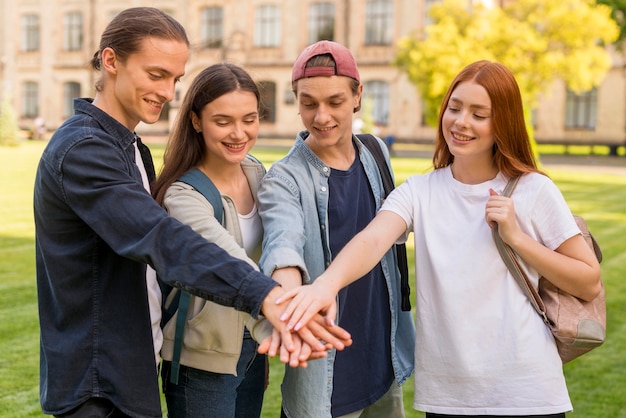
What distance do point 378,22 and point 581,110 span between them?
30.5 ft

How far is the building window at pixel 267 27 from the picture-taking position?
38562 mm

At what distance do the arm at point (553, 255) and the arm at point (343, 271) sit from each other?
304 millimetres

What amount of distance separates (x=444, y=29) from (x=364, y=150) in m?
22.1

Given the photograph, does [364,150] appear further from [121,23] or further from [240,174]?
[121,23]

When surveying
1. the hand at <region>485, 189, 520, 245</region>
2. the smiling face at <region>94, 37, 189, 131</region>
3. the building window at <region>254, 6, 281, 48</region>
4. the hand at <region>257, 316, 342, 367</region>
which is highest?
the building window at <region>254, 6, 281, 48</region>

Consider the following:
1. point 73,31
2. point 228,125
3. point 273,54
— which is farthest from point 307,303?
point 73,31

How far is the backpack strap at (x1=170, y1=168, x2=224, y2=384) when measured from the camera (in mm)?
2514

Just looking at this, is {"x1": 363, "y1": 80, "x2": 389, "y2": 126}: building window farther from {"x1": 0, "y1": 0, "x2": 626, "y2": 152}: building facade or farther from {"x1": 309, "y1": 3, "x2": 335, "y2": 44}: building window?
{"x1": 309, "y1": 3, "x2": 335, "y2": 44}: building window

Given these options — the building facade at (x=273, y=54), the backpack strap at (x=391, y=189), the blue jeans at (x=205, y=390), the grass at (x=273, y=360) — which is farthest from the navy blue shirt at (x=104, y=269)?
the building facade at (x=273, y=54)

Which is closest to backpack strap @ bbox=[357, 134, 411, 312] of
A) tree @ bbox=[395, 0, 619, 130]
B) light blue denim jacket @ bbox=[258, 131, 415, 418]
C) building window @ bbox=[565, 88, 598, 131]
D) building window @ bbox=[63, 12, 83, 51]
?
light blue denim jacket @ bbox=[258, 131, 415, 418]

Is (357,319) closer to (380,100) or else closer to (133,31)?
(133,31)

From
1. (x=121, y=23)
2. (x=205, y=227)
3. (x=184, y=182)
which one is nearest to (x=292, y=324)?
(x=205, y=227)

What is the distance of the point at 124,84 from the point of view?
2.37 metres

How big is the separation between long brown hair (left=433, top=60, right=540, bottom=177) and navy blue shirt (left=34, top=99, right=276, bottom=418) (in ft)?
2.75
